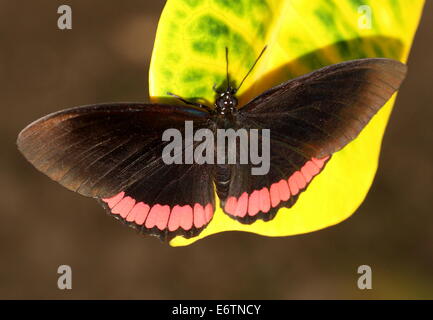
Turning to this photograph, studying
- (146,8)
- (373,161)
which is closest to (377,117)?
(373,161)

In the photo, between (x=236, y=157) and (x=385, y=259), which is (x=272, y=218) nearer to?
(x=236, y=157)

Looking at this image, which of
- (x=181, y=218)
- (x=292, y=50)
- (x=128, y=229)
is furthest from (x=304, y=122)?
(x=128, y=229)

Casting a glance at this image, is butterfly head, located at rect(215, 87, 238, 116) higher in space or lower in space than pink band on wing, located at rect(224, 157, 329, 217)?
higher

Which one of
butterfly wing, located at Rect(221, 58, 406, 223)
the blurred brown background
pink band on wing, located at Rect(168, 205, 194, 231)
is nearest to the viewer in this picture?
butterfly wing, located at Rect(221, 58, 406, 223)

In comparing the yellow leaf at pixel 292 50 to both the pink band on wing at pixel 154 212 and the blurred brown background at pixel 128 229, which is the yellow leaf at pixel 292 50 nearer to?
the pink band on wing at pixel 154 212

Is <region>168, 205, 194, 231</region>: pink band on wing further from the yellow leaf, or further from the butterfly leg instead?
the butterfly leg

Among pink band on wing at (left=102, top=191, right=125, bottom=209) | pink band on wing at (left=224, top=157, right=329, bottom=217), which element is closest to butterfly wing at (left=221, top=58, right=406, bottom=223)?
pink band on wing at (left=224, top=157, right=329, bottom=217)
